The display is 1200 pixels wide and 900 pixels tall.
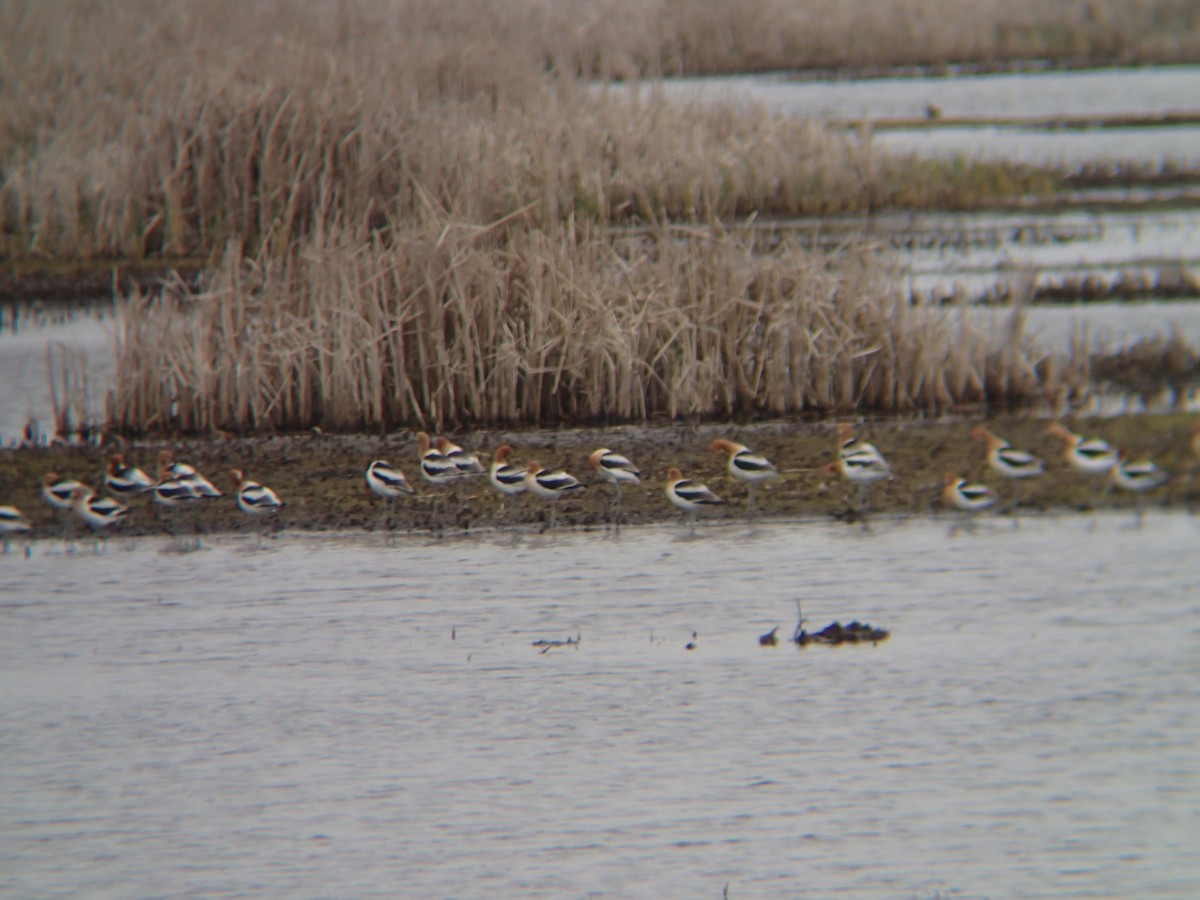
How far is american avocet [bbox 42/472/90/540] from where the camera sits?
1084cm

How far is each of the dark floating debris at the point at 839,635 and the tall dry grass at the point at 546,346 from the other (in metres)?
4.33

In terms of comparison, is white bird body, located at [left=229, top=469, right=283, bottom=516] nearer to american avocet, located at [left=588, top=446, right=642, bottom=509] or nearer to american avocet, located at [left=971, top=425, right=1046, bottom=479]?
american avocet, located at [left=588, top=446, right=642, bottom=509]

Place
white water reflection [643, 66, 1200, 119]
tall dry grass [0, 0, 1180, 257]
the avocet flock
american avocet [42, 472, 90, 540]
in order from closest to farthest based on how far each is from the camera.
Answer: the avocet flock
american avocet [42, 472, 90, 540]
tall dry grass [0, 0, 1180, 257]
white water reflection [643, 66, 1200, 119]

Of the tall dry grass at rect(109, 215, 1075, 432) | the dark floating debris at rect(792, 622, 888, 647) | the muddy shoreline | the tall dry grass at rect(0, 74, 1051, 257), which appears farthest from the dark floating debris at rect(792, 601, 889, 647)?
the tall dry grass at rect(0, 74, 1051, 257)

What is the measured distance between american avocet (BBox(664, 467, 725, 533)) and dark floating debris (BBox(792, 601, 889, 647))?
1.97 m

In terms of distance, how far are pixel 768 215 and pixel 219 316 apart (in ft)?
31.4

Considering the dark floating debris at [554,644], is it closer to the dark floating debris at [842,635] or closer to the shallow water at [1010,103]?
the dark floating debris at [842,635]

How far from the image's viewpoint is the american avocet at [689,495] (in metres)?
10.4

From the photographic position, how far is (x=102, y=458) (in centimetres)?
1239

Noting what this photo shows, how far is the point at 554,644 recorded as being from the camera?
27.9ft

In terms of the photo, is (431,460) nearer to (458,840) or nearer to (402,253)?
(402,253)

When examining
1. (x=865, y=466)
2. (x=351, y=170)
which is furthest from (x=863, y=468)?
(x=351, y=170)

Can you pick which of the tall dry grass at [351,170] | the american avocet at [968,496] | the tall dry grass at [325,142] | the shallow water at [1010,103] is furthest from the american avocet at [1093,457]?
the shallow water at [1010,103]

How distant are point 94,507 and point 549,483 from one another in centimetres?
266
